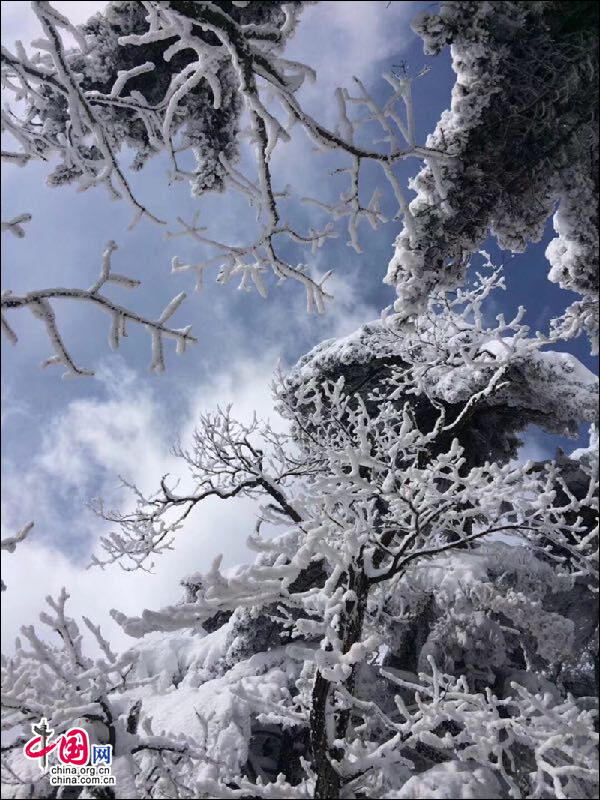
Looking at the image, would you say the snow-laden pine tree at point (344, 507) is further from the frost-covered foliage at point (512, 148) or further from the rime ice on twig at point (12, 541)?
the rime ice on twig at point (12, 541)

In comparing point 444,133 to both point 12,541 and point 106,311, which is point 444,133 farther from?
point 12,541

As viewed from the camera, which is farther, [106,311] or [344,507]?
[344,507]

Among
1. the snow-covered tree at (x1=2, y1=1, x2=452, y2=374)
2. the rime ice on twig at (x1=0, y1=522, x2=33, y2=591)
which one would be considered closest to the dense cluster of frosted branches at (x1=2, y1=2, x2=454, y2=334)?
the snow-covered tree at (x1=2, y1=1, x2=452, y2=374)

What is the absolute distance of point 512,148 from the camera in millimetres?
3184

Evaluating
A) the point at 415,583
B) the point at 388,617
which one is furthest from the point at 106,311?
→ the point at 415,583

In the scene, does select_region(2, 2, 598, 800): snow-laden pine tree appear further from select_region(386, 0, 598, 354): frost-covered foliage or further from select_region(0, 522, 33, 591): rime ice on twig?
select_region(0, 522, 33, 591): rime ice on twig

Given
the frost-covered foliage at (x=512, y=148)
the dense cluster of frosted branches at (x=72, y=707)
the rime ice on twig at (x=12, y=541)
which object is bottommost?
the dense cluster of frosted branches at (x=72, y=707)

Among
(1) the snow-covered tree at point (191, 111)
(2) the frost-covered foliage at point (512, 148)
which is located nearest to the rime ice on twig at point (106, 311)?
(1) the snow-covered tree at point (191, 111)

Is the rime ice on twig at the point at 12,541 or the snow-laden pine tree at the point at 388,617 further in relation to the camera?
the snow-laden pine tree at the point at 388,617

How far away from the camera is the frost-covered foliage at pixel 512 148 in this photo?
279 centimetres

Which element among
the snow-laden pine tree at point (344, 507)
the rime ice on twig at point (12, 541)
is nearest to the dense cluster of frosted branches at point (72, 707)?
the snow-laden pine tree at point (344, 507)

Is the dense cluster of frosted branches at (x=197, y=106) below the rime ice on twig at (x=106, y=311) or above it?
above

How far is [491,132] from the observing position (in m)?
3.17

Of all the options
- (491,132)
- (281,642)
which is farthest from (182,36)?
(281,642)
